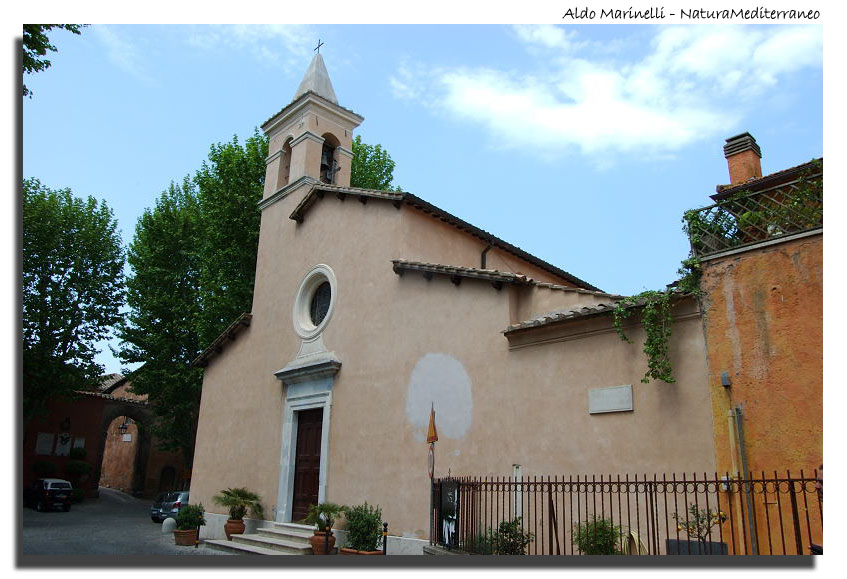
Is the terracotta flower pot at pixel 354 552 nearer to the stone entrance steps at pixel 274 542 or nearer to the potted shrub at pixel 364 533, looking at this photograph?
the potted shrub at pixel 364 533

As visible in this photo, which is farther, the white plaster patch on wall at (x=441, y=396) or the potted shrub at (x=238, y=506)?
the potted shrub at (x=238, y=506)

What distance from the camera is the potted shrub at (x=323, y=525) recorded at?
35.3ft

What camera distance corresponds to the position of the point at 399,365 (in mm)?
11477

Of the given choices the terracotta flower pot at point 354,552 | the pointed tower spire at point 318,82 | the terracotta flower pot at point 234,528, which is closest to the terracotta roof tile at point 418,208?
the pointed tower spire at point 318,82

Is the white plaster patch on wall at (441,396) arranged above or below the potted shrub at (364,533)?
above

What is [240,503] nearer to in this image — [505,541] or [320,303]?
[320,303]

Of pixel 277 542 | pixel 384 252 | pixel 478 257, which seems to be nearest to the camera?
pixel 277 542

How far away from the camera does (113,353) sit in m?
22.6

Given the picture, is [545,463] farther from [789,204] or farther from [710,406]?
[789,204]

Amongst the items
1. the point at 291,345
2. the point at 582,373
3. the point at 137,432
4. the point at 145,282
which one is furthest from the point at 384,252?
the point at 137,432

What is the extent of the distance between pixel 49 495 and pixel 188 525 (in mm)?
12082

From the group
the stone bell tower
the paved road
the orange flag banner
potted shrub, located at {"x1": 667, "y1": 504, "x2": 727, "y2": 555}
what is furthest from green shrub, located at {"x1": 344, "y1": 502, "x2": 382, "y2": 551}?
the stone bell tower

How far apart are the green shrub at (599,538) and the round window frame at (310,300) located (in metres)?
7.31
